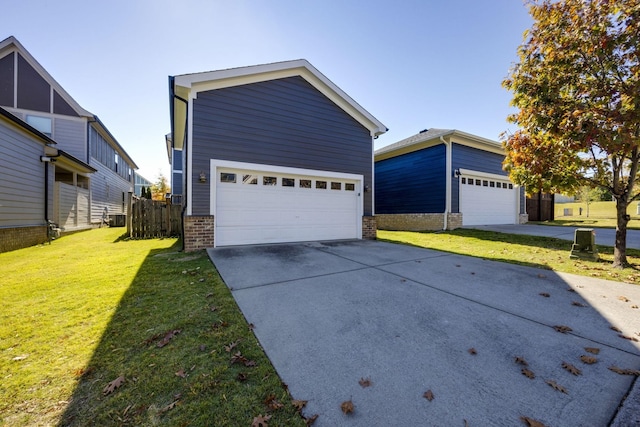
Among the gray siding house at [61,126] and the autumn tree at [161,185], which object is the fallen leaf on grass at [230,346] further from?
the autumn tree at [161,185]

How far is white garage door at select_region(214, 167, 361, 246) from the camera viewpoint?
7.41 metres

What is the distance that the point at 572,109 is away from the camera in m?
4.99

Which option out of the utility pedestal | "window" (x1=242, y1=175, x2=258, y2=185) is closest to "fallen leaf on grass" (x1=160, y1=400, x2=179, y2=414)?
"window" (x1=242, y1=175, x2=258, y2=185)

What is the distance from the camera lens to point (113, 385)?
6.05 ft

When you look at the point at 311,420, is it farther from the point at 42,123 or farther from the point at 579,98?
the point at 42,123

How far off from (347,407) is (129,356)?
1.95 meters

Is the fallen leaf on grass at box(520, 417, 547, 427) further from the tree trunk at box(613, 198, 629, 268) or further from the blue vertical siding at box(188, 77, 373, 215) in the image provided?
the blue vertical siding at box(188, 77, 373, 215)

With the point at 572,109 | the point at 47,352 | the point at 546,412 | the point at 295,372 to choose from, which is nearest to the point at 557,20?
the point at 572,109

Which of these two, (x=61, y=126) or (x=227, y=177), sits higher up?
(x=61, y=126)

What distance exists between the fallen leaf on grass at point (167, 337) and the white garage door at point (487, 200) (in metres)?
13.1

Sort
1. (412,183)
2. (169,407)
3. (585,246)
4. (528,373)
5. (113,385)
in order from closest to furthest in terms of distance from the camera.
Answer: (169,407) < (113,385) < (528,373) < (585,246) < (412,183)

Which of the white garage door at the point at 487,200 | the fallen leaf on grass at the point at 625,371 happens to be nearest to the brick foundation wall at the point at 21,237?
the fallen leaf on grass at the point at 625,371

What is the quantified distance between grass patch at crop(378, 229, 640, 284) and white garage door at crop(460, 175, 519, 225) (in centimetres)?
245

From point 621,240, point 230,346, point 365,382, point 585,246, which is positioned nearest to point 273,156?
point 230,346
